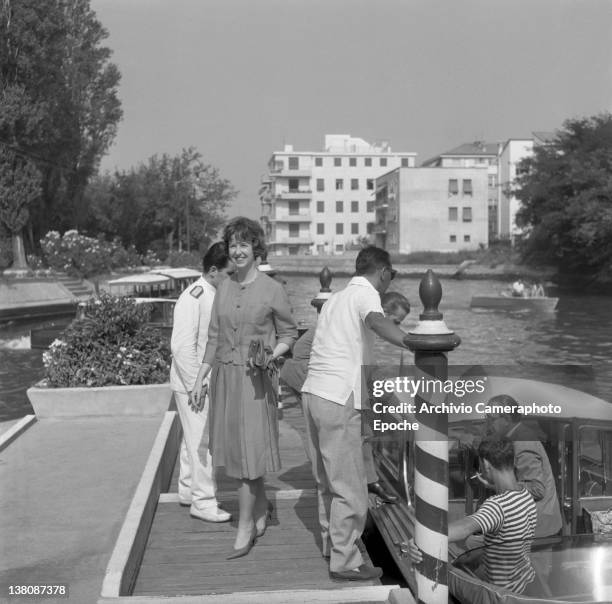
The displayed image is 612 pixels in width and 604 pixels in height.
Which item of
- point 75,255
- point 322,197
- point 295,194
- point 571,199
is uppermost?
point 295,194

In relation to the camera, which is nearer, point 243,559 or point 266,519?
point 243,559

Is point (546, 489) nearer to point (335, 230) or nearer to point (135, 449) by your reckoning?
point (135, 449)

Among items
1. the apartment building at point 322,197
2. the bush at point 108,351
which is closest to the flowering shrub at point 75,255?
the bush at point 108,351

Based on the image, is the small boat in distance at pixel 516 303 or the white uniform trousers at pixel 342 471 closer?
the white uniform trousers at pixel 342 471

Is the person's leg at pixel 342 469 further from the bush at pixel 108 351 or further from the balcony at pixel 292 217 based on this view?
the balcony at pixel 292 217

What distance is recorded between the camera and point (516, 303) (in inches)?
1694

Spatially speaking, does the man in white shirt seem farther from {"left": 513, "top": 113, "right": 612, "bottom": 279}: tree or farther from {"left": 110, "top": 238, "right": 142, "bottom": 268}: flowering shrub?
{"left": 513, "top": 113, "right": 612, "bottom": 279}: tree

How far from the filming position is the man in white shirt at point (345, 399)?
14.7ft

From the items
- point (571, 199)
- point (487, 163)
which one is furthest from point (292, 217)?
point (571, 199)

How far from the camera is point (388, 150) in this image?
131 m

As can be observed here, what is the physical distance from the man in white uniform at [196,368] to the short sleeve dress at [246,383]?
718mm

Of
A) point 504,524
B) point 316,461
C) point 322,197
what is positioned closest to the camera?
point 504,524

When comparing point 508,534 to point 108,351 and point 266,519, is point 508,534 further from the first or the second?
point 108,351

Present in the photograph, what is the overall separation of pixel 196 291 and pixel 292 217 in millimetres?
117913
